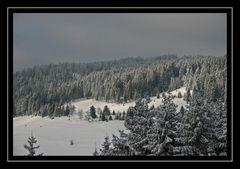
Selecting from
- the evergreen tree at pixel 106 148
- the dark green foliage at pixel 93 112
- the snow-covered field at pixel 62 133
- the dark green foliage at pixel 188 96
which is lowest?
the evergreen tree at pixel 106 148

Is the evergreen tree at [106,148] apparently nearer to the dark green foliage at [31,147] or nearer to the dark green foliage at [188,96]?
the dark green foliage at [31,147]

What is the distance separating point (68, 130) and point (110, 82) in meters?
0.51

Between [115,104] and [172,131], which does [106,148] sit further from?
[172,131]

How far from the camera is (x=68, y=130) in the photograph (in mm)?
3924

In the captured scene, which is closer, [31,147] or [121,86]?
[31,147]

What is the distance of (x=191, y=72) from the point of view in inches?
156

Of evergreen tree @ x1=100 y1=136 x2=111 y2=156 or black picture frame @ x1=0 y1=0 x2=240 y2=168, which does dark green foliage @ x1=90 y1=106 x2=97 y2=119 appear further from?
black picture frame @ x1=0 y1=0 x2=240 y2=168

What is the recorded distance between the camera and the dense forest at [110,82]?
155 inches

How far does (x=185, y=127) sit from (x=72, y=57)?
41.4 inches

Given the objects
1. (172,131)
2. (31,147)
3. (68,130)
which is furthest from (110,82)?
(31,147)
